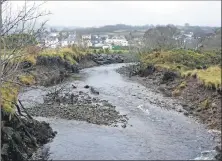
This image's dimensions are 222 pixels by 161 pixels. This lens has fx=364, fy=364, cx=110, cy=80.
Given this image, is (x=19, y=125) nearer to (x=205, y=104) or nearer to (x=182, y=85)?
(x=205, y=104)

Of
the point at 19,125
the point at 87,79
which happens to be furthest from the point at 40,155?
the point at 87,79

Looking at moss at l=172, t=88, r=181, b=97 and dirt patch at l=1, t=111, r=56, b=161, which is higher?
dirt patch at l=1, t=111, r=56, b=161

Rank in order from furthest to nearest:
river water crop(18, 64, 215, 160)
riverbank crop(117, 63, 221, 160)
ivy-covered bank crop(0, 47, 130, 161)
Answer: riverbank crop(117, 63, 221, 160), river water crop(18, 64, 215, 160), ivy-covered bank crop(0, 47, 130, 161)

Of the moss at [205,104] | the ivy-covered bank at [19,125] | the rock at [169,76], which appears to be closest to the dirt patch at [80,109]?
the ivy-covered bank at [19,125]

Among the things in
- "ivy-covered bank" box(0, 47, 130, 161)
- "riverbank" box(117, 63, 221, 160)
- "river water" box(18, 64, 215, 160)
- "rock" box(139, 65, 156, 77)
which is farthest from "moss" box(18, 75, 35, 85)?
"rock" box(139, 65, 156, 77)

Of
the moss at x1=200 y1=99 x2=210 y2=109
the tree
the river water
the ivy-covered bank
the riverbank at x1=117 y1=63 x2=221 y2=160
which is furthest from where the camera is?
the tree

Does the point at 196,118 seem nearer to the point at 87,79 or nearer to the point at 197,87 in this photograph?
the point at 197,87

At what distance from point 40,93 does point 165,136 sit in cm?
1426

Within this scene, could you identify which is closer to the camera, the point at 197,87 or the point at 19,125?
the point at 19,125

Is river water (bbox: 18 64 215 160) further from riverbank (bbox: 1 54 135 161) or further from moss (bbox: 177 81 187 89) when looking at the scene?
moss (bbox: 177 81 187 89)

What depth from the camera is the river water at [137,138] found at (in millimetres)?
14930

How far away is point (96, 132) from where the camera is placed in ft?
60.1

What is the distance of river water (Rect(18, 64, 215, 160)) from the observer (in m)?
14.9

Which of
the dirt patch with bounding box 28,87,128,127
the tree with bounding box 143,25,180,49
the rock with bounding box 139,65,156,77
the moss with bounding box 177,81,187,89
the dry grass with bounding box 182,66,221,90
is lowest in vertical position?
→ the rock with bounding box 139,65,156,77
